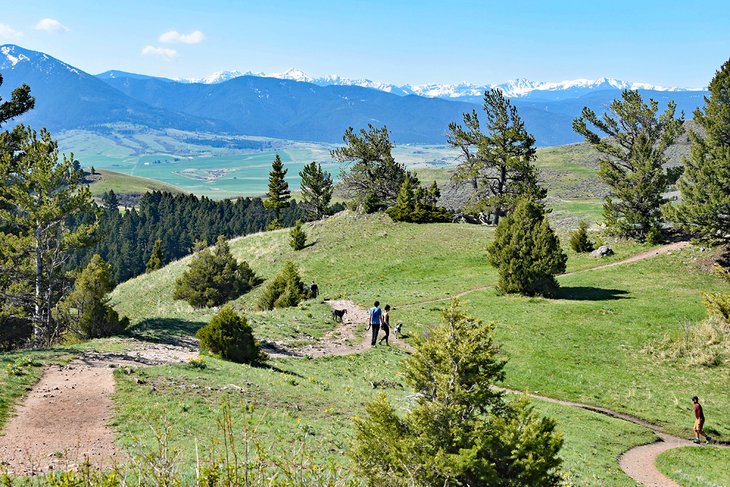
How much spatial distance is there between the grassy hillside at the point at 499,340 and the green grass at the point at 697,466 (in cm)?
141

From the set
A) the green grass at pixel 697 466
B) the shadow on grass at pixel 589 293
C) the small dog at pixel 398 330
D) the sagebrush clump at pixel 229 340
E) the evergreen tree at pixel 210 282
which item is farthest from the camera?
the evergreen tree at pixel 210 282

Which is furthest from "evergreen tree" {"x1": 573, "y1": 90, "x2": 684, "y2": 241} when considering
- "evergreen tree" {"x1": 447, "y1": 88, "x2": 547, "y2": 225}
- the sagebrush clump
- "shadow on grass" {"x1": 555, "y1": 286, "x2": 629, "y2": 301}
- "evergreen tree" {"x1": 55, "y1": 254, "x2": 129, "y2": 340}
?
"evergreen tree" {"x1": 55, "y1": 254, "x2": 129, "y2": 340}

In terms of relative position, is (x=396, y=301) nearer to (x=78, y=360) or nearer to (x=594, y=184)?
(x=78, y=360)

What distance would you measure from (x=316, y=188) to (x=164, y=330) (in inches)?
2643

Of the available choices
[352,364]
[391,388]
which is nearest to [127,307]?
[352,364]

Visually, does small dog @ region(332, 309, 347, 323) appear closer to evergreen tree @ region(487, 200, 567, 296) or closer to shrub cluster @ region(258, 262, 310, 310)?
shrub cluster @ region(258, 262, 310, 310)

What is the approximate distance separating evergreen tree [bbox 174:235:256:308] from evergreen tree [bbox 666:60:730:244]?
41.6 meters

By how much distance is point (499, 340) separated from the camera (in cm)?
3055

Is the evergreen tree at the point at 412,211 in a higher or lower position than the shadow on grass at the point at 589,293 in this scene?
higher

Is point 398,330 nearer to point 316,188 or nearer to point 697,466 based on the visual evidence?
point 697,466

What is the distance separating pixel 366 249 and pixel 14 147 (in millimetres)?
34715

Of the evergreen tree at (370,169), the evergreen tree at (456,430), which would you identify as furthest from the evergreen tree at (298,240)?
the evergreen tree at (456,430)

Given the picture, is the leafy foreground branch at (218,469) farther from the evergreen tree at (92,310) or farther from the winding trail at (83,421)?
the evergreen tree at (92,310)

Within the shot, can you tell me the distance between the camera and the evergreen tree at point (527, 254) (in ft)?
123
